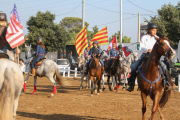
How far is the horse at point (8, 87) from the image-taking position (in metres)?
4.33

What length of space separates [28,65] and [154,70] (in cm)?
871

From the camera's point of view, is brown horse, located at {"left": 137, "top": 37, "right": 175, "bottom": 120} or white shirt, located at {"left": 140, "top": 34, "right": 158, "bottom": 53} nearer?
brown horse, located at {"left": 137, "top": 37, "right": 175, "bottom": 120}

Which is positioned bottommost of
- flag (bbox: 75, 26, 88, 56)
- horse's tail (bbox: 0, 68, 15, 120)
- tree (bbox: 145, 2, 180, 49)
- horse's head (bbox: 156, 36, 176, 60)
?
horse's tail (bbox: 0, 68, 15, 120)

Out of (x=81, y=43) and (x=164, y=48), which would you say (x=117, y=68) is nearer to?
(x=81, y=43)

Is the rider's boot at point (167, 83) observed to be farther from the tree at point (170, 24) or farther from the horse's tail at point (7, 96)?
the tree at point (170, 24)

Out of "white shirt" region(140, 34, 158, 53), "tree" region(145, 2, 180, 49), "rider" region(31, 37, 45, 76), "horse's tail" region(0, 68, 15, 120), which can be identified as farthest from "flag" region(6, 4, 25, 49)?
"tree" region(145, 2, 180, 49)

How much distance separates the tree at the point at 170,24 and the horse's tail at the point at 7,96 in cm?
2195

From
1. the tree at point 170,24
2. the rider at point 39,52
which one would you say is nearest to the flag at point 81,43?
the rider at point 39,52

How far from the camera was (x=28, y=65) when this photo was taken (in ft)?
42.3

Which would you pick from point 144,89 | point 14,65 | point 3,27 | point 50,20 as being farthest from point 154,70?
point 50,20

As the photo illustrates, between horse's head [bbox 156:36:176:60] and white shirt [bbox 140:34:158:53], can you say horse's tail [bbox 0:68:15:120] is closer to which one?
horse's head [bbox 156:36:176:60]

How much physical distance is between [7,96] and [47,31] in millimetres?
32248

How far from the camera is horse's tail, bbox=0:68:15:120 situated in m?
4.30

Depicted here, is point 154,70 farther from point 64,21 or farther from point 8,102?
point 64,21
